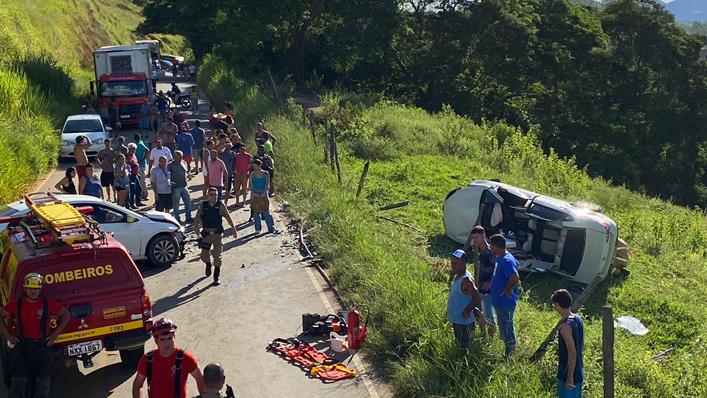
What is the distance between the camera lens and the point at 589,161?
40219 mm

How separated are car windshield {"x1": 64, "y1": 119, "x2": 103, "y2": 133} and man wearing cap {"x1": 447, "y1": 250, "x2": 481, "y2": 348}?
19.5 meters

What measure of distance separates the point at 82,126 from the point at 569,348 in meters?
21.7

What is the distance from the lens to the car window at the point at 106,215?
Answer: 12547 millimetres

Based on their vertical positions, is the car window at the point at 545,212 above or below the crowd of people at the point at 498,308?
below

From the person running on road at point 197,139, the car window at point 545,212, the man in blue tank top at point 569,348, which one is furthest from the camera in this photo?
the person running on road at point 197,139

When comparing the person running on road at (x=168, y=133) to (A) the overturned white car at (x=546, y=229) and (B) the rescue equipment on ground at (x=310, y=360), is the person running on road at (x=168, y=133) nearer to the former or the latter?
(A) the overturned white car at (x=546, y=229)

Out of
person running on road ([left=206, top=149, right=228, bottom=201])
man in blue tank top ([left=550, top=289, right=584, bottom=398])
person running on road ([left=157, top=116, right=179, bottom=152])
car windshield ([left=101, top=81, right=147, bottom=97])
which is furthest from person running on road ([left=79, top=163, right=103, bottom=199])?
car windshield ([left=101, top=81, right=147, bottom=97])

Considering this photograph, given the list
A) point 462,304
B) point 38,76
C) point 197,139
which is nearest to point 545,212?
point 462,304

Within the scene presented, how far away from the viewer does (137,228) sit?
13.0 m

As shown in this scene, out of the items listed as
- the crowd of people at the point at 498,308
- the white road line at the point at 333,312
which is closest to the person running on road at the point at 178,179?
the white road line at the point at 333,312

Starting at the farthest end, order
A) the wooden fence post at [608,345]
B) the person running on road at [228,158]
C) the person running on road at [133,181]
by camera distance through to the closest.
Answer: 1. the person running on road at [228,158]
2. the person running on road at [133,181]
3. the wooden fence post at [608,345]

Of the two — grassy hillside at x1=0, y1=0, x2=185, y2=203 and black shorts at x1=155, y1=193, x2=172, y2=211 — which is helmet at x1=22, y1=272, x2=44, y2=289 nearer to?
black shorts at x1=155, y1=193, x2=172, y2=211

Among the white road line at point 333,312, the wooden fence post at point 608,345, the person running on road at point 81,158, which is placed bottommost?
the white road line at point 333,312

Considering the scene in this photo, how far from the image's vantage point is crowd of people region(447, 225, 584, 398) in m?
7.10
